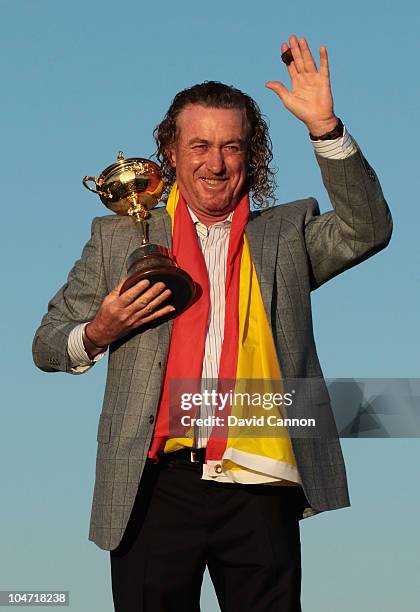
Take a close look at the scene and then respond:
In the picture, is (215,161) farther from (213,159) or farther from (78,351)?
(78,351)

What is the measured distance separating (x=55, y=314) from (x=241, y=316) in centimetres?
83

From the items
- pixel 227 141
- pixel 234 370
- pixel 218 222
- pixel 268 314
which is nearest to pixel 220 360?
pixel 234 370

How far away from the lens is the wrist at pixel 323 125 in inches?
201

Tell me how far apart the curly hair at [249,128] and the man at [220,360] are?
0.45 ft

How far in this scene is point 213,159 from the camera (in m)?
5.50

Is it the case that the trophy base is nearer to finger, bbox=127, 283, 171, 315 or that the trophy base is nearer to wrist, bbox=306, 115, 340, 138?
finger, bbox=127, 283, 171, 315

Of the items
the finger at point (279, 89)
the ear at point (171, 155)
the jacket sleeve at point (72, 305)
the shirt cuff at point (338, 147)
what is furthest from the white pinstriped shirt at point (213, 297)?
the ear at point (171, 155)

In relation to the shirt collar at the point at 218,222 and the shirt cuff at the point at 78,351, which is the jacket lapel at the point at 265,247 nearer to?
the shirt collar at the point at 218,222

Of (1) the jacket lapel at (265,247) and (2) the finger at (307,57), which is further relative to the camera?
(1) the jacket lapel at (265,247)

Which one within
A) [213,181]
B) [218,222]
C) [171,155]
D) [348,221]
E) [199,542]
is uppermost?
[171,155]

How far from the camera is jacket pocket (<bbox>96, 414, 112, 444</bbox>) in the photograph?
5.33 meters

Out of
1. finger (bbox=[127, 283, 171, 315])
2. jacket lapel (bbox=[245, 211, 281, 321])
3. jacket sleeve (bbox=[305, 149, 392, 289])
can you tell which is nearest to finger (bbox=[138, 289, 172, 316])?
finger (bbox=[127, 283, 171, 315])

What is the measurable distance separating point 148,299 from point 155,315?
9 centimetres

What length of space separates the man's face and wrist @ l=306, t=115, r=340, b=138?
19.3 inches
